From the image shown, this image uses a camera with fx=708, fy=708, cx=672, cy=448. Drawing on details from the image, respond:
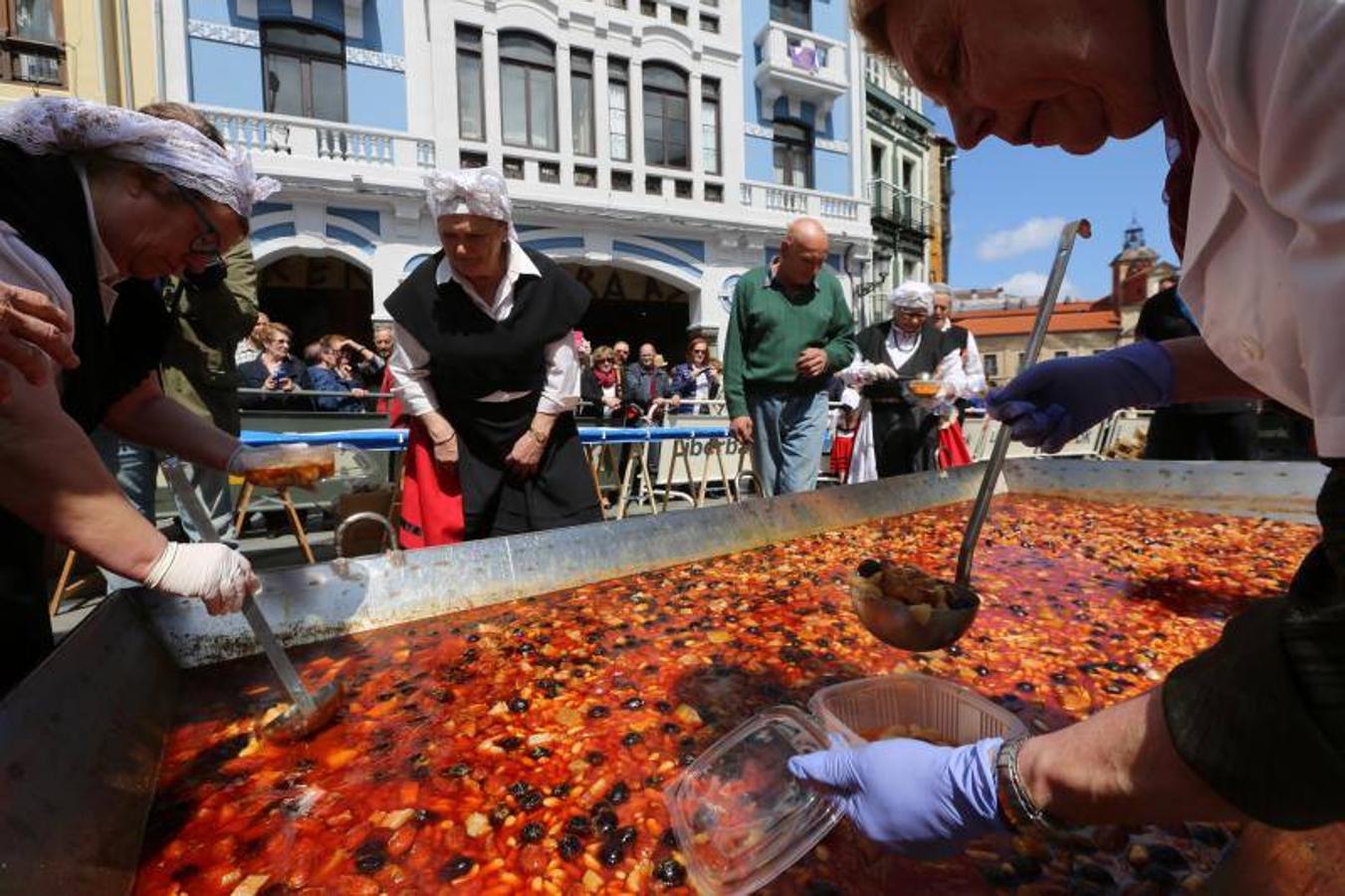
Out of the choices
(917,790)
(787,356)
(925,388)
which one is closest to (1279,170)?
(917,790)

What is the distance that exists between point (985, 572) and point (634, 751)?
164 cm

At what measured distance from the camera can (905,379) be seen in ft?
15.9

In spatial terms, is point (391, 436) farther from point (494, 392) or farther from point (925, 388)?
point (925, 388)

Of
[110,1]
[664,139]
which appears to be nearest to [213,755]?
[110,1]

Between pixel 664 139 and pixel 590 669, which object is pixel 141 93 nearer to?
pixel 664 139

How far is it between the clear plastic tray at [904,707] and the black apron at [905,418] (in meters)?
3.74

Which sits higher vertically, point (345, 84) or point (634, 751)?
point (345, 84)

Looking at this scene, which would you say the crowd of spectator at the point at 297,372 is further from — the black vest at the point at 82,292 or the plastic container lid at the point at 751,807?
the plastic container lid at the point at 751,807

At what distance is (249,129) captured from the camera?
1103 centimetres

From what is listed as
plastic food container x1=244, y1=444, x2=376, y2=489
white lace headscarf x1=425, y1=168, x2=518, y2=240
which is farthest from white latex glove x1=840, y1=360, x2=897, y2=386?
plastic food container x1=244, y1=444, x2=376, y2=489

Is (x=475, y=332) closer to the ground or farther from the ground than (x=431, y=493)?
farther from the ground

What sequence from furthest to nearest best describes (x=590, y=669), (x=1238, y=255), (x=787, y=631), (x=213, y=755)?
1. (x=787, y=631)
2. (x=590, y=669)
3. (x=213, y=755)
4. (x=1238, y=255)

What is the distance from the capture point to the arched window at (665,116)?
1441cm

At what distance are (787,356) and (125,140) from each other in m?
3.34
